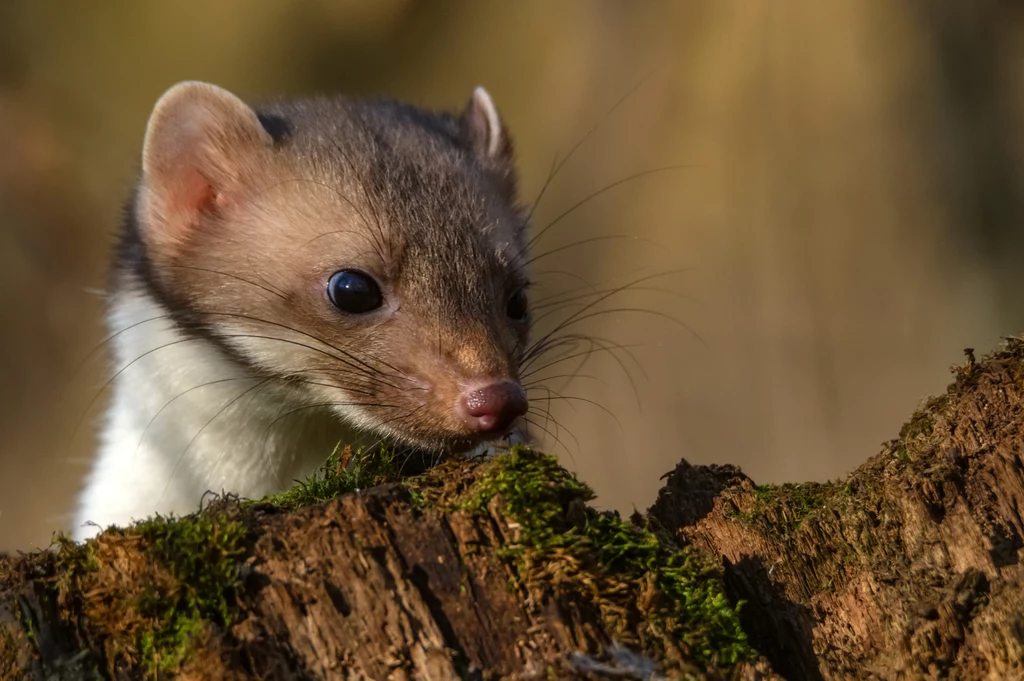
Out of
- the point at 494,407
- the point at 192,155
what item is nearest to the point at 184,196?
the point at 192,155

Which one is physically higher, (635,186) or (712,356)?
(635,186)

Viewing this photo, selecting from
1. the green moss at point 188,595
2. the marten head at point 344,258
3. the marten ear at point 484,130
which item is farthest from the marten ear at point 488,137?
the green moss at point 188,595

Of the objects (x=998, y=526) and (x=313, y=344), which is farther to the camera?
(x=313, y=344)

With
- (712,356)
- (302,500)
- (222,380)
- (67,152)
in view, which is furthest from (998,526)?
(67,152)

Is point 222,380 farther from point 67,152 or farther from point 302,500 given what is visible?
point 67,152

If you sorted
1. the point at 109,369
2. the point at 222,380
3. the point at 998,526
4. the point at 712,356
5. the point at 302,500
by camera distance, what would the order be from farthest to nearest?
the point at 712,356
the point at 109,369
the point at 222,380
the point at 302,500
the point at 998,526

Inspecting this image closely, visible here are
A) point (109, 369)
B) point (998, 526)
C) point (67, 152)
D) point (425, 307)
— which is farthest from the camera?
point (67, 152)

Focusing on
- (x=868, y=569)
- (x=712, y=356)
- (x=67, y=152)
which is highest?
(x=67, y=152)

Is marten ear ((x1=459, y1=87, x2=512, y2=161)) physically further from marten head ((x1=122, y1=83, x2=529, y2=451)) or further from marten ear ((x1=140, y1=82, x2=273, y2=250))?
marten ear ((x1=140, y1=82, x2=273, y2=250))
